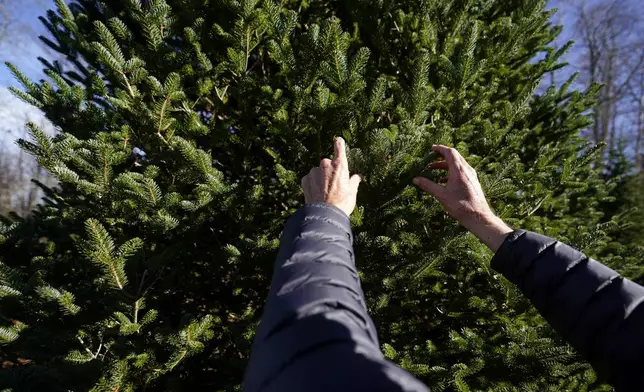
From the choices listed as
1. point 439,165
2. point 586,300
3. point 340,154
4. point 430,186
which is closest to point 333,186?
point 340,154

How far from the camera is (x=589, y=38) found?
2566 cm

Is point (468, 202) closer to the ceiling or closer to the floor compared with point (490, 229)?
closer to the ceiling

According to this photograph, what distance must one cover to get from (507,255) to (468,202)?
33 cm

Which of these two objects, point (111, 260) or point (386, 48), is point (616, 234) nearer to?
point (386, 48)

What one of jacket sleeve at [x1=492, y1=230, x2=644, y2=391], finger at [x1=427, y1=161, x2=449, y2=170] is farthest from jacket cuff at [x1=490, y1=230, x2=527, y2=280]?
finger at [x1=427, y1=161, x2=449, y2=170]

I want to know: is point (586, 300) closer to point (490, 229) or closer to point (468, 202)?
point (490, 229)

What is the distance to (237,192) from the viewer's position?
2.43 m

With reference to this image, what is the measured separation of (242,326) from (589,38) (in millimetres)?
31452

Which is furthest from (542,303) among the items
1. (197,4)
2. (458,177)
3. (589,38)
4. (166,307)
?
(589,38)

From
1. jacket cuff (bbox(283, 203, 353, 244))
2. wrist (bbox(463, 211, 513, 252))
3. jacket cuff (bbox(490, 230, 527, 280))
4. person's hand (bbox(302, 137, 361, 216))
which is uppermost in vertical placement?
person's hand (bbox(302, 137, 361, 216))

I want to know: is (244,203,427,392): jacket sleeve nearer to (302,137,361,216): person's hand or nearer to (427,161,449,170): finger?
(302,137,361,216): person's hand

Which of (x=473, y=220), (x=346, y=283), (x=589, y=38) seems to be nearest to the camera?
(x=346, y=283)

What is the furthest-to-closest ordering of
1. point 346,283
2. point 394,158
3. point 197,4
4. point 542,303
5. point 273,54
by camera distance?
point 197,4 < point 273,54 < point 394,158 < point 542,303 < point 346,283

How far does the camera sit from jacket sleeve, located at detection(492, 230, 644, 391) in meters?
1.35
